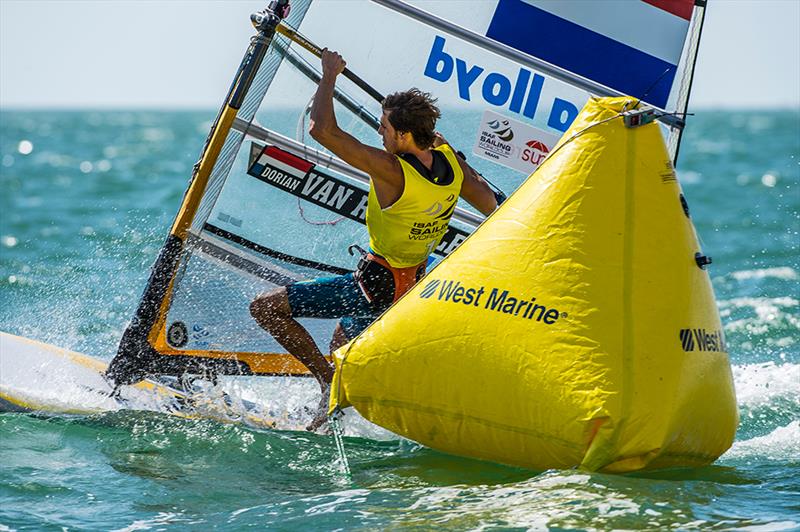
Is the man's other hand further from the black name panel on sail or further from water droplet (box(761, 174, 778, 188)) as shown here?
water droplet (box(761, 174, 778, 188))

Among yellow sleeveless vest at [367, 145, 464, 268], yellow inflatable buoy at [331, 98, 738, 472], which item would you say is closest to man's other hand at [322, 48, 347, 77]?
yellow sleeveless vest at [367, 145, 464, 268]

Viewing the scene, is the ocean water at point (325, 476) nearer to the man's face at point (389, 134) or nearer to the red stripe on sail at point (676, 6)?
the man's face at point (389, 134)

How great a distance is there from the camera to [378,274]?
4.45 meters

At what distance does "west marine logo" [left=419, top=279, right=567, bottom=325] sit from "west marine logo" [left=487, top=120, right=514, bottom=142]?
4.51 ft

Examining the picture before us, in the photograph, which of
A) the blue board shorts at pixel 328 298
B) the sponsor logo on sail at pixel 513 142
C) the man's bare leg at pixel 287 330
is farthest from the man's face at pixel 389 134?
the sponsor logo on sail at pixel 513 142

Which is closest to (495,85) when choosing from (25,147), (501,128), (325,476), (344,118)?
(501,128)

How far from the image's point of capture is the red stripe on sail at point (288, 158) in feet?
16.3

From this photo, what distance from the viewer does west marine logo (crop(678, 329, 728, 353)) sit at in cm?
375

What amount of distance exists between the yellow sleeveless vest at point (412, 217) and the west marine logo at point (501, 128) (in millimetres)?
710

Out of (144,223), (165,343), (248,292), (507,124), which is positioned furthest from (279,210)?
(144,223)

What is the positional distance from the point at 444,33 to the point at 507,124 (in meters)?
0.51

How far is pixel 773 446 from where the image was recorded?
15.3 feet

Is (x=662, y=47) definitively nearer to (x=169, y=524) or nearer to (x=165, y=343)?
(x=165, y=343)

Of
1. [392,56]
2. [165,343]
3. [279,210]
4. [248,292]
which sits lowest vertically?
[165,343]
